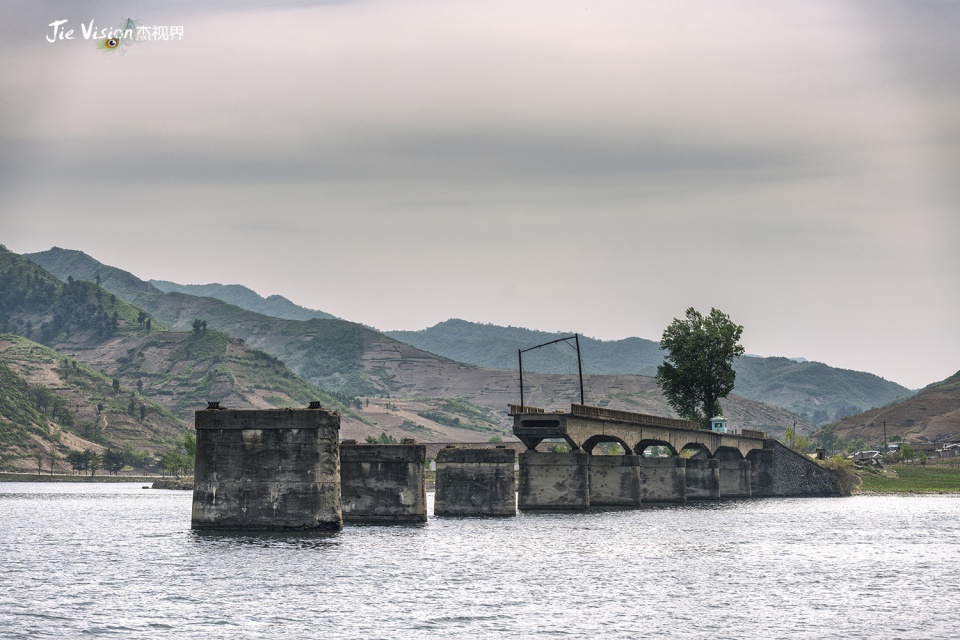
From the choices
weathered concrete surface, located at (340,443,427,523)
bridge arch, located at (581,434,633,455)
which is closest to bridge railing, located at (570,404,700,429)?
bridge arch, located at (581,434,633,455)

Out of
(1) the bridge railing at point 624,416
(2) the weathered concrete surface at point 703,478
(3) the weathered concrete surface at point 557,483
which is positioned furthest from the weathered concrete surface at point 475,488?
(2) the weathered concrete surface at point 703,478

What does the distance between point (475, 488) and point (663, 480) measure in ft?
179

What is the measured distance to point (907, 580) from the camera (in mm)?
81875

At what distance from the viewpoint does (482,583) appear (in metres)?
76.5

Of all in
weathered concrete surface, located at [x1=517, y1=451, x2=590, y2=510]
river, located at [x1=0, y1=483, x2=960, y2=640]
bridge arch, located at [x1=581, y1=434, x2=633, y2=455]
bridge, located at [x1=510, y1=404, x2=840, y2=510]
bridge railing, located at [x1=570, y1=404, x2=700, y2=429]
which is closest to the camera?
river, located at [x1=0, y1=483, x2=960, y2=640]

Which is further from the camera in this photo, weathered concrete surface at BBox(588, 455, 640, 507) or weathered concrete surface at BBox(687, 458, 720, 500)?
weathered concrete surface at BBox(687, 458, 720, 500)

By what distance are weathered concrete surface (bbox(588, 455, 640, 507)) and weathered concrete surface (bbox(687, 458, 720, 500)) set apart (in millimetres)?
35117

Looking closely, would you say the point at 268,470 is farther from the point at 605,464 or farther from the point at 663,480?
the point at 663,480

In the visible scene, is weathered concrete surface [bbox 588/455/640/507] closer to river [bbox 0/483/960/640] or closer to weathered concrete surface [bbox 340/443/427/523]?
river [bbox 0/483/960/640]

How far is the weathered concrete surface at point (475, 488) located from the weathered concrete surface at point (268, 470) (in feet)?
142

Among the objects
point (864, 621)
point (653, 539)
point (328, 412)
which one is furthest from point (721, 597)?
point (653, 539)

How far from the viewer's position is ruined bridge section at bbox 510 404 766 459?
14262cm

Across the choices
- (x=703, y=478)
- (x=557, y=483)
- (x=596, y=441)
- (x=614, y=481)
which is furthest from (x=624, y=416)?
(x=703, y=478)

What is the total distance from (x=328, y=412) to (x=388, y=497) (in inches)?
982
